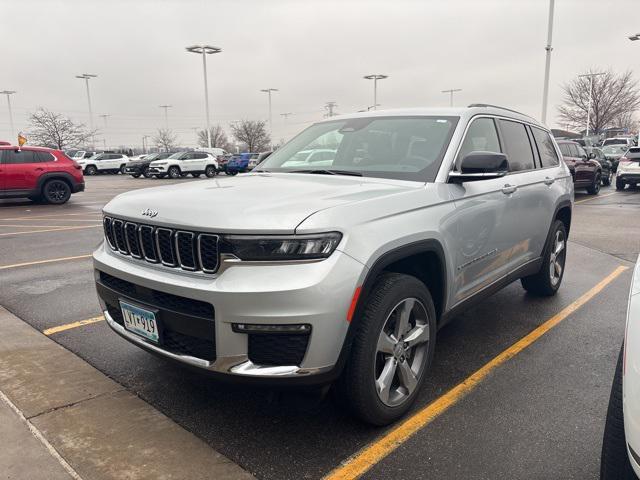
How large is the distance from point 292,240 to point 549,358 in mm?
2525

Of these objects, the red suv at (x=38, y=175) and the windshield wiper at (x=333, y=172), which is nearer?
the windshield wiper at (x=333, y=172)

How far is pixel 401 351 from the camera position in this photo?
296 cm

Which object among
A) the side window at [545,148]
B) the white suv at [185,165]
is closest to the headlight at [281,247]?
the side window at [545,148]

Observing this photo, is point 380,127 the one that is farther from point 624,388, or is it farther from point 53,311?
point 53,311

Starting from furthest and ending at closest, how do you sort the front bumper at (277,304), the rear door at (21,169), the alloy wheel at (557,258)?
the rear door at (21,169) → the alloy wheel at (557,258) → the front bumper at (277,304)

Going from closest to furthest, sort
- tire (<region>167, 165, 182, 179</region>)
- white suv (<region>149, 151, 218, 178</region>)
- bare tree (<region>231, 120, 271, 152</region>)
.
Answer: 1. white suv (<region>149, 151, 218, 178</region>)
2. tire (<region>167, 165, 182, 179</region>)
3. bare tree (<region>231, 120, 271, 152</region>)

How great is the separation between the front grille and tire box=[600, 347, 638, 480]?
4.10ft

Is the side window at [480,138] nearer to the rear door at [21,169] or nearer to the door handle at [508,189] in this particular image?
the door handle at [508,189]

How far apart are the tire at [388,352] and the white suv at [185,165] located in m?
30.9

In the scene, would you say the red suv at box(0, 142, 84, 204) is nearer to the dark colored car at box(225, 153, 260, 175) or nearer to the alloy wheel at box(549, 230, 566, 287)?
the alloy wheel at box(549, 230, 566, 287)

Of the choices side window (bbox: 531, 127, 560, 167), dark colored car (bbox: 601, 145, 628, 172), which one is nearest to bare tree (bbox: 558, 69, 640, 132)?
dark colored car (bbox: 601, 145, 628, 172)

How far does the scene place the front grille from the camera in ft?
7.93

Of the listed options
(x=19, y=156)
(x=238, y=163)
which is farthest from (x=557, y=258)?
(x=238, y=163)

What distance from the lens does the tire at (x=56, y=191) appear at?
1521cm
